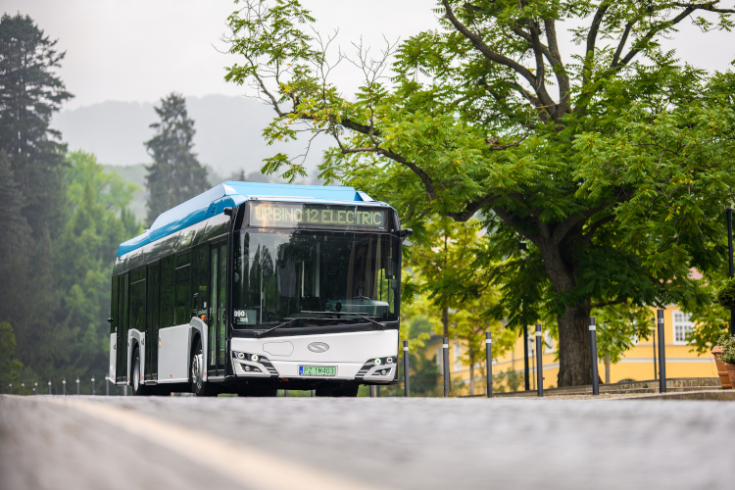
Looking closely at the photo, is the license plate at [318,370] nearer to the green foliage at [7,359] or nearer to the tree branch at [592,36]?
the tree branch at [592,36]

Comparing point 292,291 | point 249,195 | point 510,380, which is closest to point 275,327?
point 292,291

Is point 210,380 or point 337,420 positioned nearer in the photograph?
point 337,420

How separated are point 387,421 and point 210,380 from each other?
10.7 meters

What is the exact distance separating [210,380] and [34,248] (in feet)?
261

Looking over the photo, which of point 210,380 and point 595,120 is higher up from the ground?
point 595,120

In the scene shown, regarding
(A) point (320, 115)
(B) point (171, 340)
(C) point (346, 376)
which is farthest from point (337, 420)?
(A) point (320, 115)

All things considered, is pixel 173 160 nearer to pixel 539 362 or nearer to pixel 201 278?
pixel 201 278

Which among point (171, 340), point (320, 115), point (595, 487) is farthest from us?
point (320, 115)

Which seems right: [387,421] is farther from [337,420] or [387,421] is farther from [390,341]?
[390,341]

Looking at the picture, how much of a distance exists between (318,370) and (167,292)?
15.5ft

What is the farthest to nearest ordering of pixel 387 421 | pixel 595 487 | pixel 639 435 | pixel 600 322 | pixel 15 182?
pixel 15 182 < pixel 600 322 < pixel 387 421 < pixel 639 435 < pixel 595 487

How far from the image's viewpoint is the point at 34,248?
295 ft

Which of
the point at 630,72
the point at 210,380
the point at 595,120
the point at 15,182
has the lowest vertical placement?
the point at 210,380

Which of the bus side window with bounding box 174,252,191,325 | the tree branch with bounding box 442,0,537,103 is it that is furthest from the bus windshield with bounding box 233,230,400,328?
the tree branch with bounding box 442,0,537,103
